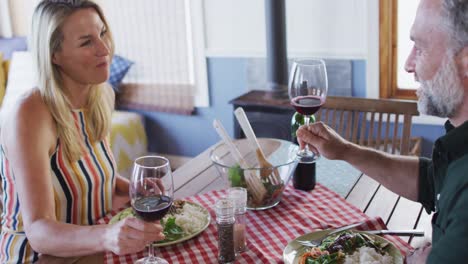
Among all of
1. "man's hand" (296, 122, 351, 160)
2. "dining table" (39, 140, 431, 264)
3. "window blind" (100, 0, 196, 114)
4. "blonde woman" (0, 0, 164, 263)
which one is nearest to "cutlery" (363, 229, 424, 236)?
"dining table" (39, 140, 431, 264)

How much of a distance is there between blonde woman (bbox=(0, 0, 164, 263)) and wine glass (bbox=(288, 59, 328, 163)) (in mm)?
597

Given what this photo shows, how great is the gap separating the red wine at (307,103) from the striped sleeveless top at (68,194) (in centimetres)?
65

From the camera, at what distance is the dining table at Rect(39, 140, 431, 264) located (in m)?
1.36

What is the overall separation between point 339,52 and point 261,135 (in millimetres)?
732

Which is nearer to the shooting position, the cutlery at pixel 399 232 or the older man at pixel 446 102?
the older man at pixel 446 102

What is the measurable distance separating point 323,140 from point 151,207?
0.62 metres

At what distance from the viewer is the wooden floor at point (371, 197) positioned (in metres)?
1.54

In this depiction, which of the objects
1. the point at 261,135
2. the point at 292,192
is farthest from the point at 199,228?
the point at 261,135

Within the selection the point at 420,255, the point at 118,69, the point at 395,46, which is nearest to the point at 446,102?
the point at 420,255

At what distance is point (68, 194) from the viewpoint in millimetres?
1646

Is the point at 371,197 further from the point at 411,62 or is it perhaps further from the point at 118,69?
the point at 118,69

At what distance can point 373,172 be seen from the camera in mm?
1584

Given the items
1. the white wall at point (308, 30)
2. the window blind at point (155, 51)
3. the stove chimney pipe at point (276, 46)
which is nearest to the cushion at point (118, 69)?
the window blind at point (155, 51)

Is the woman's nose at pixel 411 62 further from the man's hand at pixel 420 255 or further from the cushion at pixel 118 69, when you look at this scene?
the cushion at pixel 118 69
